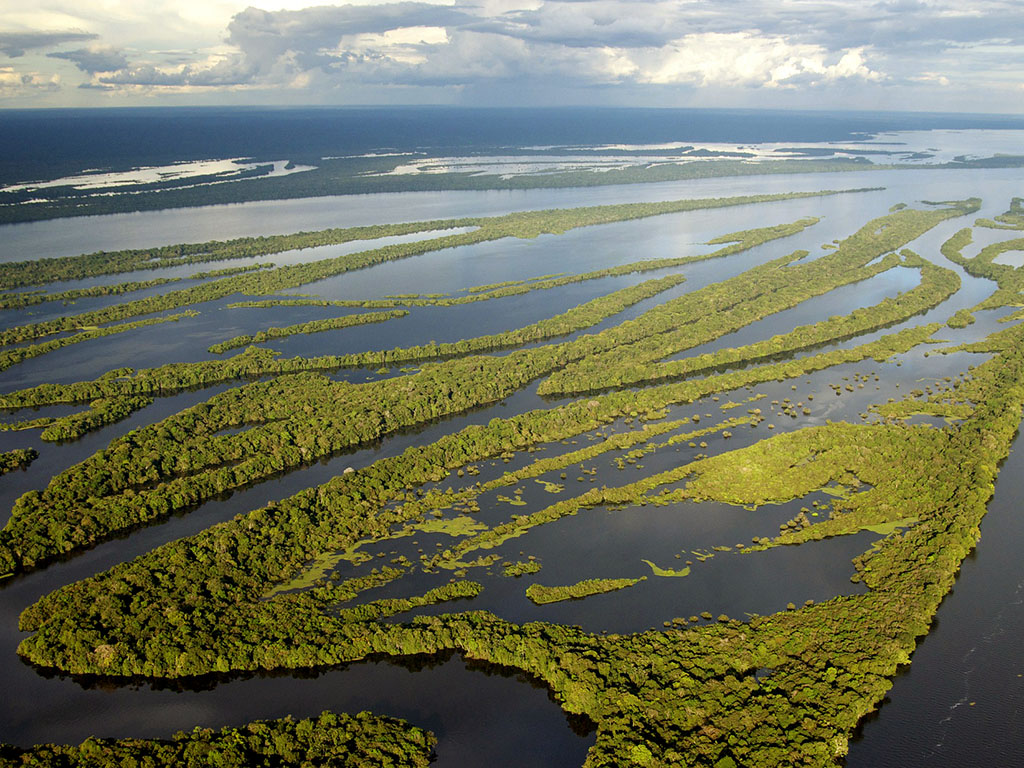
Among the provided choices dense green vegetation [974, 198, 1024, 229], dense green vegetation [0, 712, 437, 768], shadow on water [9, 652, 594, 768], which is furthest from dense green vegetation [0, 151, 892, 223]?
dense green vegetation [0, 712, 437, 768]

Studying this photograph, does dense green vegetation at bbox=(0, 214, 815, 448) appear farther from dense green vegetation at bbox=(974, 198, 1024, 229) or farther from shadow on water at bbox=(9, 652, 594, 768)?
dense green vegetation at bbox=(974, 198, 1024, 229)

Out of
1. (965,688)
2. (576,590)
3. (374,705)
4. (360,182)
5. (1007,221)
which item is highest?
(360,182)

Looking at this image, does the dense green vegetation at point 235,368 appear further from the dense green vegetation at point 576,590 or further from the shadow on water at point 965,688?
the shadow on water at point 965,688

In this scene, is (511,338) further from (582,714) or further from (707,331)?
(582,714)

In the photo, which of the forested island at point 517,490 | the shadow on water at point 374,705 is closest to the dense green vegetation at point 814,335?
the forested island at point 517,490

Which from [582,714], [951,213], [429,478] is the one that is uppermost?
[951,213]

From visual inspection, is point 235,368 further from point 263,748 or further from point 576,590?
point 263,748

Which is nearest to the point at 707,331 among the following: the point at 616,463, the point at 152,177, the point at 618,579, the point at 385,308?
the point at 616,463

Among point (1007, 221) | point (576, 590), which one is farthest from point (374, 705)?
point (1007, 221)
